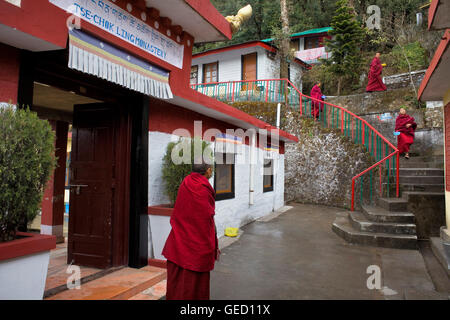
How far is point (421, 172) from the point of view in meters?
7.67

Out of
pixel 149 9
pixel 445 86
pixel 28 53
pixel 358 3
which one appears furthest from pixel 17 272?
pixel 358 3

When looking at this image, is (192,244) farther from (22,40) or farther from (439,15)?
(439,15)

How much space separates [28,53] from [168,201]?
2.83 meters

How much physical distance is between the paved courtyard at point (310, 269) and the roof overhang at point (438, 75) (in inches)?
113

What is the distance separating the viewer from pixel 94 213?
14.7 feet

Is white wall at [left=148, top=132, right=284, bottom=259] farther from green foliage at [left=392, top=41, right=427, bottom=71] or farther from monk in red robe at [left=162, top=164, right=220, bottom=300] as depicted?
green foliage at [left=392, top=41, right=427, bottom=71]

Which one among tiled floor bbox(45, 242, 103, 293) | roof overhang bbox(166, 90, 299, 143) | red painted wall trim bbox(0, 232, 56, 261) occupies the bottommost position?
tiled floor bbox(45, 242, 103, 293)

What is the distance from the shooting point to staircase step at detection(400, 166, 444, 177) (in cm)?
745

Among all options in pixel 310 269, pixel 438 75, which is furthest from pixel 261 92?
pixel 310 269

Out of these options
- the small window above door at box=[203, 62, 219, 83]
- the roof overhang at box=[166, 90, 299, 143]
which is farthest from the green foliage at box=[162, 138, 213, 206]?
the small window above door at box=[203, 62, 219, 83]

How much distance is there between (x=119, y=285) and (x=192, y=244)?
1.40 metres

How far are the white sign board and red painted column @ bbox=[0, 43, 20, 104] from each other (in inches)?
24.0

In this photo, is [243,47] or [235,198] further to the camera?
[243,47]

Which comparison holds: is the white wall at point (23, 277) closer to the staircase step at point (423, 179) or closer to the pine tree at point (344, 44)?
the staircase step at point (423, 179)
